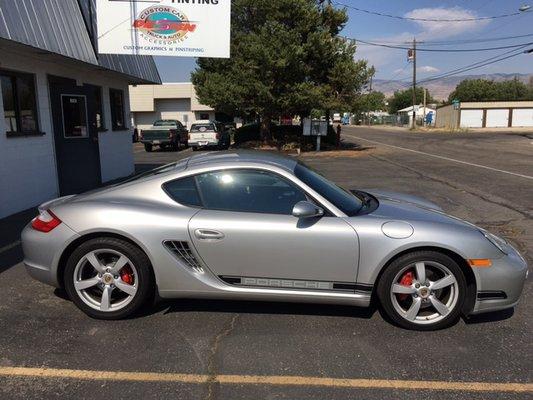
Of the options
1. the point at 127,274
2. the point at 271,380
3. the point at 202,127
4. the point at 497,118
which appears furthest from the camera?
the point at 497,118

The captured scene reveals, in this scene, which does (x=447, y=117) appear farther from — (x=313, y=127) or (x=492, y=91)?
(x=313, y=127)

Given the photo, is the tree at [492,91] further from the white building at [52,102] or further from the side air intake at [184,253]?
the side air intake at [184,253]

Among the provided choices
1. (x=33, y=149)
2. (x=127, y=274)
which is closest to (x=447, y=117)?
(x=33, y=149)

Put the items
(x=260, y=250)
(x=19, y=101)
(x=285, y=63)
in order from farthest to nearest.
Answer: (x=285, y=63)
(x=19, y=101)
(x=260, y=250)

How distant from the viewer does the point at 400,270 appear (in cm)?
391

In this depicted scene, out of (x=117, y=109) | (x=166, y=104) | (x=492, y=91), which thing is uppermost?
(x=492, y=91)

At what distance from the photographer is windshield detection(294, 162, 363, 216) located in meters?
4.14

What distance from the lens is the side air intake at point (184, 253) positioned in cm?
401

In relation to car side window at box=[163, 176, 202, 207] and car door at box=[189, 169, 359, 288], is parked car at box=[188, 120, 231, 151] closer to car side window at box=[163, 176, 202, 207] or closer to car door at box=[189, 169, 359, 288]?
car side window at box=[163, 176, 202, 207]

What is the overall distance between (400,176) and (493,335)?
35.9ft

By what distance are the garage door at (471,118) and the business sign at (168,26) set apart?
58.8 meters

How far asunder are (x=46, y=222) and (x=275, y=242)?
6.54ft

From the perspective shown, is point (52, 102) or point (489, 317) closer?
point (489, 317)

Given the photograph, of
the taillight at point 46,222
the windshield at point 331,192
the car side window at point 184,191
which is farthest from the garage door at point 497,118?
the taillight at point 46,222
